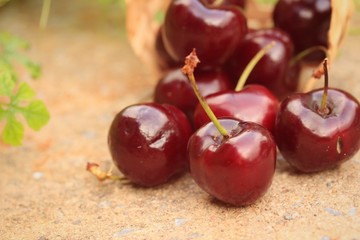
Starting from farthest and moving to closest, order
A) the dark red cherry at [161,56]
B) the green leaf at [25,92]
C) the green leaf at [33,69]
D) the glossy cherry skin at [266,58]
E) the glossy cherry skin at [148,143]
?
the dark red cherry at [161,56] → the green leaf at [33,69] → the glossy cherry skin at [266,58] → the green leaf at [25,92] → the glossy cherry skin at [148,143]

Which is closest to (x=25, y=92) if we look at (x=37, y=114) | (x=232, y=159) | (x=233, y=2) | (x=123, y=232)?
(x=37, y=114)

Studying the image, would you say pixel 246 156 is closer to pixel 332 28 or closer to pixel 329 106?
pixel 329 106

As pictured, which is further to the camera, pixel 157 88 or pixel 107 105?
pixel 107 105

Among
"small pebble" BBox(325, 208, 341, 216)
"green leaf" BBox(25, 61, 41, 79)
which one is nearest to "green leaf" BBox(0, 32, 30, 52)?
"green leaf" BBox(25, 61, 41, 79)

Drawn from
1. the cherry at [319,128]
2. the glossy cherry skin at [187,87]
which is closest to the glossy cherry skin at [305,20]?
the glossy cherry skin at [187,87]

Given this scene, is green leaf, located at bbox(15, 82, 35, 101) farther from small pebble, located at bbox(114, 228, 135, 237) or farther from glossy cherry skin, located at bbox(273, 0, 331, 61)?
glossy cherry skin, located at bbox(273, 0, 331, 61)

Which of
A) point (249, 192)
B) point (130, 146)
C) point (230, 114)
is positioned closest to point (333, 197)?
point (249, 192)

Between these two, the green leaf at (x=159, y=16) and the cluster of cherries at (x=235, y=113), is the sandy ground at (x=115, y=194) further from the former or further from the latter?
the green leaf at (x=159, y=16)
